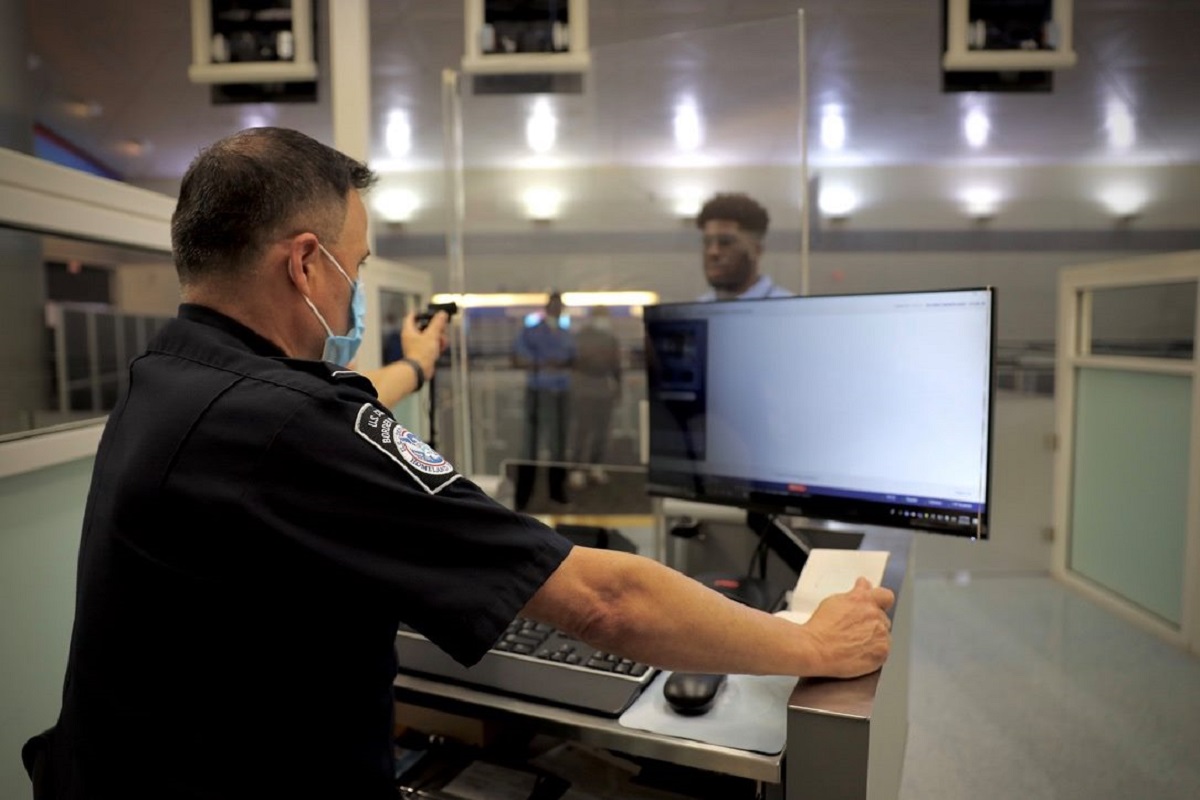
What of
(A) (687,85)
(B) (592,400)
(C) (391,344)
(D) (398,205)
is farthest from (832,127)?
(C) (391,344)

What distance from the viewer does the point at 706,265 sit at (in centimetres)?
240

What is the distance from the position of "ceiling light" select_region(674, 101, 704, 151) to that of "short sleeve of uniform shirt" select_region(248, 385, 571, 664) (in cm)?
288

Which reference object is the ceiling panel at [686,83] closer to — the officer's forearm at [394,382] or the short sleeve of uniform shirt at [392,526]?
the officer's forearm at [394,382]

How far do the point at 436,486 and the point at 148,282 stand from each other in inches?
41.6

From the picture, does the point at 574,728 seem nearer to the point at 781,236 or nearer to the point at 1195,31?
the point at 781,236

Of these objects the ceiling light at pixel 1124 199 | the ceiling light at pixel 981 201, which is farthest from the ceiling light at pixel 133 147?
the ceiling light at pixel 1124 199

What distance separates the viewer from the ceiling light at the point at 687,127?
3.18m

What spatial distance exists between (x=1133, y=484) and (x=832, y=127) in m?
3.31

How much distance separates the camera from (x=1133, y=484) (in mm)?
2852

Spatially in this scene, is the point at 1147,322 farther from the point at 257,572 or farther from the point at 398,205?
the point at 398,205

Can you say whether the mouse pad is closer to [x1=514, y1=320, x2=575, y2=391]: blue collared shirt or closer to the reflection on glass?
the reflection on glass

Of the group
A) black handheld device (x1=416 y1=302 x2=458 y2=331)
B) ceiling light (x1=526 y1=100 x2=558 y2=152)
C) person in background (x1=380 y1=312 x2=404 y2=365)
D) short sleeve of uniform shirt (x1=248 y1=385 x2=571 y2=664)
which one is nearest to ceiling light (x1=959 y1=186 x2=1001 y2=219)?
ceiling light (x1=526 y1=100 x2=558 y2=152)

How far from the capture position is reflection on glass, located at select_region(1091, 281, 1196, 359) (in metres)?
2.60

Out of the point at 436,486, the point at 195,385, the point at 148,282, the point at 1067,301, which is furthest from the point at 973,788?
the point at 1067,301
